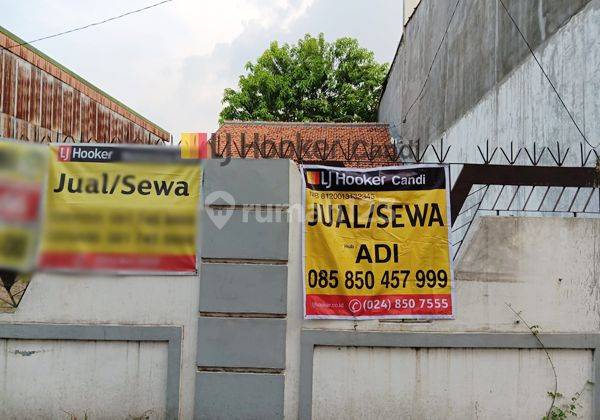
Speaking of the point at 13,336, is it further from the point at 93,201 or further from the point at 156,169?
the point at 156,169

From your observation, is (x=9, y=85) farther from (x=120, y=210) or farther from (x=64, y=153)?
(x=120, y=210)

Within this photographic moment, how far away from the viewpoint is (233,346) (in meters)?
4.79

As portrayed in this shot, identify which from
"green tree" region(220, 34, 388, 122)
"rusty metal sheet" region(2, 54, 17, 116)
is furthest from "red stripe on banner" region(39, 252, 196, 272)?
"green tree" region(220, 34, 388, 122)

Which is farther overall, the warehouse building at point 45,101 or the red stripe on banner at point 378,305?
the warehouse building at point 45,101

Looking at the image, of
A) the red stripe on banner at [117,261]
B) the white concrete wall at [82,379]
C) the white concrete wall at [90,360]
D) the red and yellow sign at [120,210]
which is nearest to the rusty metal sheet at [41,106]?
the red and yellow sign at [120,210]

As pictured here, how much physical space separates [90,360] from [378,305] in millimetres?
2707

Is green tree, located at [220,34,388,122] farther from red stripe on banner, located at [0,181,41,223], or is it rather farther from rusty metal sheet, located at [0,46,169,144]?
red stripe on banner, located at [0,181,41,223]

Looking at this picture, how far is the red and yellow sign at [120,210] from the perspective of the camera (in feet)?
15.6

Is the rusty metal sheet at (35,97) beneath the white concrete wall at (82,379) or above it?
above

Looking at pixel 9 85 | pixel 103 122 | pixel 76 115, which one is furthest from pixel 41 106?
pixel 103 122

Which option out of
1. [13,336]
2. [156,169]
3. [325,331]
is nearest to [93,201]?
[156,169]

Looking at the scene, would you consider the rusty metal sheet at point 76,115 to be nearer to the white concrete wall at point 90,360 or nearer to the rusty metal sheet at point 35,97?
the rusty metal sheet at point 35,97

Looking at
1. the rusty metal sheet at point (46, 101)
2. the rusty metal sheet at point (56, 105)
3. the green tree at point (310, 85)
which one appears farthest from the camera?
the green tree at point (310, 85)

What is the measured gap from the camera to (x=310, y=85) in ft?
107
